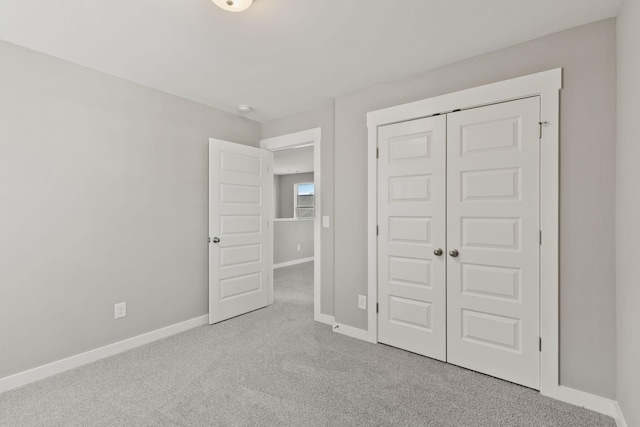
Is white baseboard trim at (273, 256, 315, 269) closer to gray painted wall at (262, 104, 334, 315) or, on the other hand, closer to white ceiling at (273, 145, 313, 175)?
white ceiling at (273, 145, 313, 175)

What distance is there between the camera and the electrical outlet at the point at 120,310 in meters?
2.63

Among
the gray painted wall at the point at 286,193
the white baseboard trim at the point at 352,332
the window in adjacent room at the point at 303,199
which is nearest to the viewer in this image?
the white baseboard trim at the point at 352,332

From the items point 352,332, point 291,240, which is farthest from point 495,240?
point 291,240

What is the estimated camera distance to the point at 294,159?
6.66m

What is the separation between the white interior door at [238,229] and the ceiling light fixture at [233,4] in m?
1.76

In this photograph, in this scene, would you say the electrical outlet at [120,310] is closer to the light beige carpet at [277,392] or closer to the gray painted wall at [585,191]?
the light beige carpet at [277,392]

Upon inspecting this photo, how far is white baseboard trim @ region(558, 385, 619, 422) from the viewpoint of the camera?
1790 mm

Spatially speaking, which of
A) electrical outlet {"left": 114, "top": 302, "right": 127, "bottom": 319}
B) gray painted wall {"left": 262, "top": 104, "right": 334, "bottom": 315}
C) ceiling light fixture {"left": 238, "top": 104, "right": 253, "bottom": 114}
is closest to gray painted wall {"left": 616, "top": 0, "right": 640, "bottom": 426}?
gray painted wall {"left": 262, "top": 104, "right": 334, "bottom": 315}

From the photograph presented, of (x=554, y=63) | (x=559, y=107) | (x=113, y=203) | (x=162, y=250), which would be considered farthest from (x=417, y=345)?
(x=113, y=203)

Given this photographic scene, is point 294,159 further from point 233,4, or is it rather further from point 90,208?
point 233,4

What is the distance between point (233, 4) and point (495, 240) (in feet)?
7.54

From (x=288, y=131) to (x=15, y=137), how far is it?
7.93 ft

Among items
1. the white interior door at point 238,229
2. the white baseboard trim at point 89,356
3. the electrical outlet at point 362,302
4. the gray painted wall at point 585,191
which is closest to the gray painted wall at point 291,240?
the white interior door at point 238,229

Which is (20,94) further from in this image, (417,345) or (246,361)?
(417,345)
